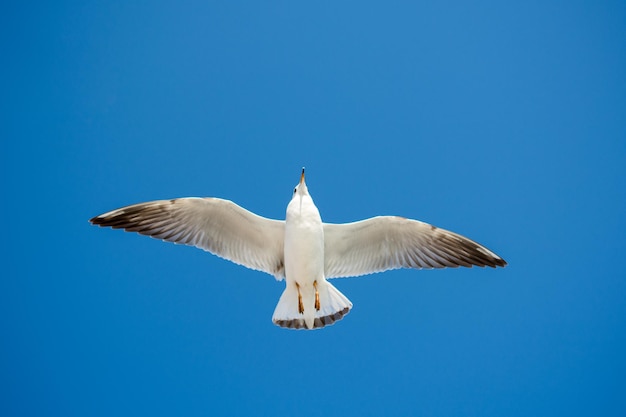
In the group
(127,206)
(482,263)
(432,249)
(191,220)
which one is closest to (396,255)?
(432,249)

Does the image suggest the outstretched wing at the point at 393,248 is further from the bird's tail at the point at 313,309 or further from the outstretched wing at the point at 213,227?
the outstretched wing at the point at 213,227

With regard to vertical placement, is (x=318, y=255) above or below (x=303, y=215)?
below

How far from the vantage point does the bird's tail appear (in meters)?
6.52

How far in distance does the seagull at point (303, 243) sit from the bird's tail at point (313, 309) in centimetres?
1

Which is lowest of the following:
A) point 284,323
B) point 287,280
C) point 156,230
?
point 284,323

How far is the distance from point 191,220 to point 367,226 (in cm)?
199

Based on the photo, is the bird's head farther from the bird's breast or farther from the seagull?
the bird's breast

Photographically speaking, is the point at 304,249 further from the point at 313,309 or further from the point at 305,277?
the point at 313,309

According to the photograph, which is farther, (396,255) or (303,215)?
(396,255)

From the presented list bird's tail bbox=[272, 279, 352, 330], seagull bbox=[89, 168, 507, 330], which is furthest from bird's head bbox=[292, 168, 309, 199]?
bird's tail bbox=[272, 279, 352, 330]

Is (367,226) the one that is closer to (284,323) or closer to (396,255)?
(396,255)

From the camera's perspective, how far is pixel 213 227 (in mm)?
6754

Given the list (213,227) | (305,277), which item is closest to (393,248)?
(305,277)

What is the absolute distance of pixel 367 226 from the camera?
6.66m
